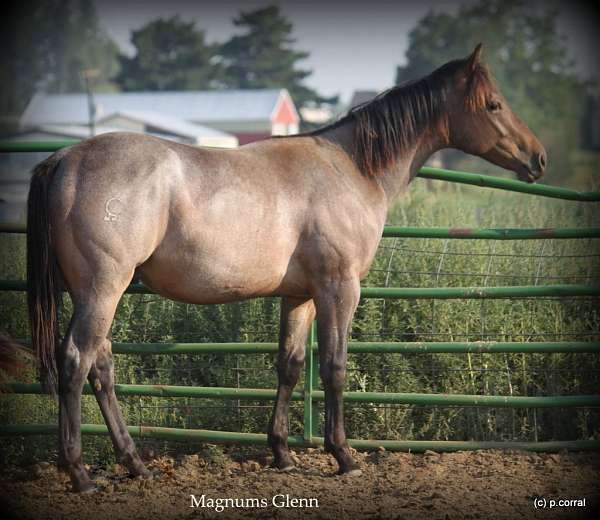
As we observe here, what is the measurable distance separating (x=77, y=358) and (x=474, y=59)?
2797 mm

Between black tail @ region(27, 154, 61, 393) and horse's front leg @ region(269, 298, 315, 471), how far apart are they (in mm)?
1317

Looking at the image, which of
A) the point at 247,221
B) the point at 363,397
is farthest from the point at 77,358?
the point at 363,397

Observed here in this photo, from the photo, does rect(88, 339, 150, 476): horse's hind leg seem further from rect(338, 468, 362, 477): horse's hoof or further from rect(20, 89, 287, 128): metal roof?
rect(20, 89, 287, 128): metal roof

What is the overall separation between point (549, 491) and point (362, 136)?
226 centimetres

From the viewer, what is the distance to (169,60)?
40.2 meters

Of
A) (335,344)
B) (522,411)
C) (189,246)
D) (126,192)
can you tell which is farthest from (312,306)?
(522,411)

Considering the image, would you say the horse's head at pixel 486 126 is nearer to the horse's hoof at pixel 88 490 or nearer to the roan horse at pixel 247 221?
the roan horse at pixel 247 221

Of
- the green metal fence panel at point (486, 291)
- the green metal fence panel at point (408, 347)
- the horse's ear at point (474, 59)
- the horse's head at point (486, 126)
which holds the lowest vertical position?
the green metal fence panel at point (408, 347)

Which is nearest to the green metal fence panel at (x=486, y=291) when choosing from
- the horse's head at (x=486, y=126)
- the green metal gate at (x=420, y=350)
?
the green metal gate at (x=420, y=350)

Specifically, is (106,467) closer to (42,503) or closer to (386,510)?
(42,503)

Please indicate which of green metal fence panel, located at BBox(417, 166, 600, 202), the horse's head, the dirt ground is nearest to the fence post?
the dirt ground

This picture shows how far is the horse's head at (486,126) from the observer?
4711 millimetres

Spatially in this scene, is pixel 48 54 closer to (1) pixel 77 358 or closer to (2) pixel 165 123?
(2) pixel 165 123

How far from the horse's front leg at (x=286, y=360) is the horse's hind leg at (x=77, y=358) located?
1.15 meters
